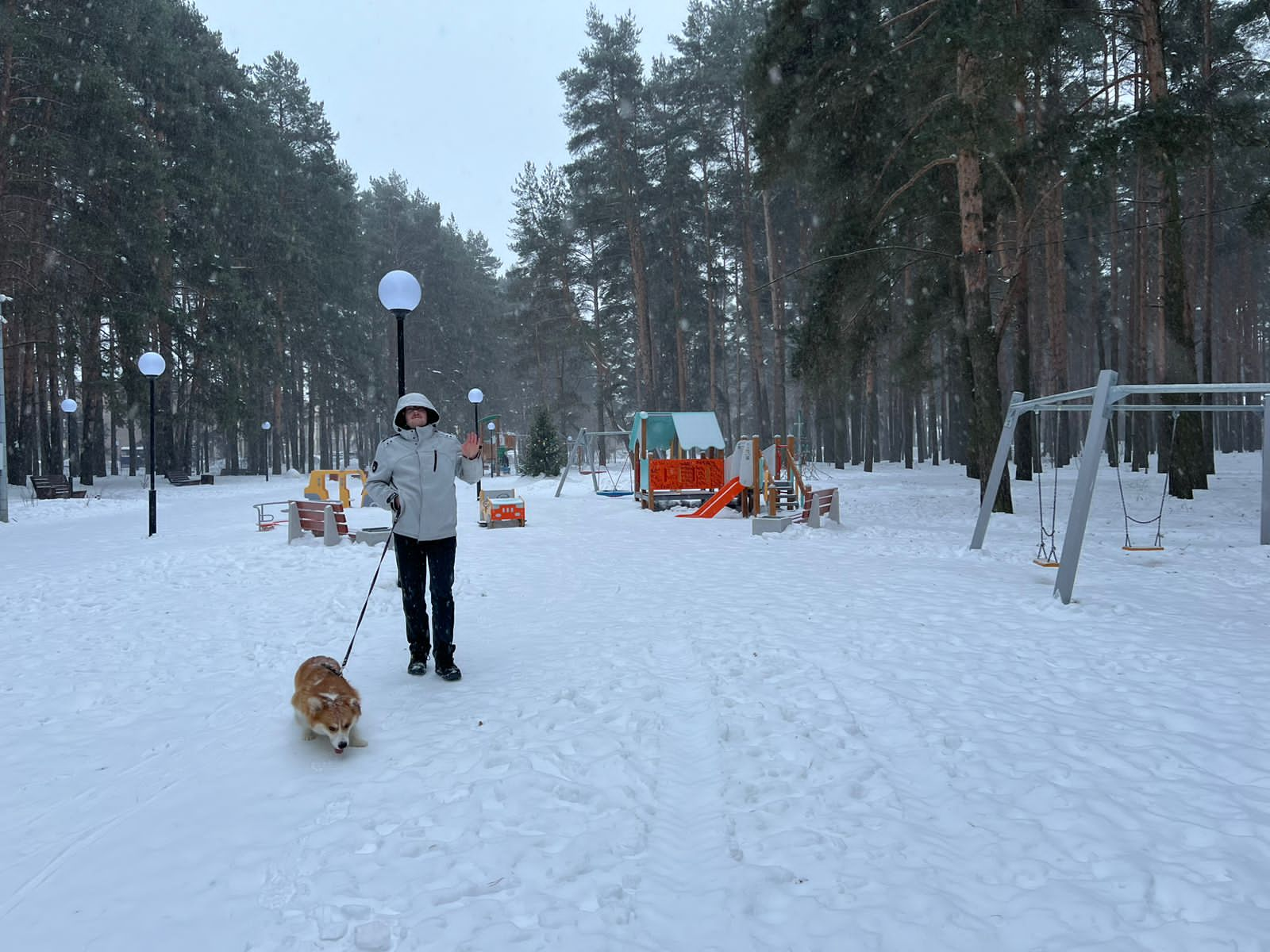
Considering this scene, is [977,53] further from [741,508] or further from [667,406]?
[667,406]

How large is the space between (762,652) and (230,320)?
29662mm

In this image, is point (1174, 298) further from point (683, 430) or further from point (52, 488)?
point (52, 488)

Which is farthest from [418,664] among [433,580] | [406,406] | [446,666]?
[406,406]

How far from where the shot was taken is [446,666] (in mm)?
5066

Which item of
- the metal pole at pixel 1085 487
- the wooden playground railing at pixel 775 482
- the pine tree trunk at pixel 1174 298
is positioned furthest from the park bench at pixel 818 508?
the pine tree trunk at pixel 1174 298

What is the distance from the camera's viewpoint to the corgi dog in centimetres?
380

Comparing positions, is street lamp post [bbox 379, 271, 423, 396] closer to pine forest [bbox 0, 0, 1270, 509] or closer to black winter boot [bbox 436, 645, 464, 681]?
black winter boot [bbox 436, 645, 464, 681]

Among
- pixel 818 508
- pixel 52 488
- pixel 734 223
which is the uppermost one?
pixel 734 223

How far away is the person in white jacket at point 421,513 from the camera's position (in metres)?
4.95

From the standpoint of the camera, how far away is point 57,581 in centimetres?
885

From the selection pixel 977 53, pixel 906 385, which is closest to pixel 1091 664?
pixel 977 53

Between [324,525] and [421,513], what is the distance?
7838mm

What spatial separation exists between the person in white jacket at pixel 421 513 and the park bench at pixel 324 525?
6433 millimetres

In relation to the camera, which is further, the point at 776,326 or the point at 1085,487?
the point at 776,326
